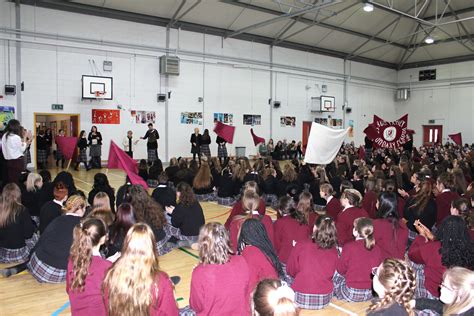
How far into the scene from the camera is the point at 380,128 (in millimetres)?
13164

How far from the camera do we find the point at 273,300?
219cm

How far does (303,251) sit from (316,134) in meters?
5.93

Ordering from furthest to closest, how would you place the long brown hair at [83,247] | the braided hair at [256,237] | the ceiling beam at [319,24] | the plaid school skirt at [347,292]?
the ceiling beam at [319,24] → the plaid school skirt at [347,292] → the braided hair at [256,237] → the long brown hair at [83,247]

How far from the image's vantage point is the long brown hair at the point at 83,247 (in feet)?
9.73

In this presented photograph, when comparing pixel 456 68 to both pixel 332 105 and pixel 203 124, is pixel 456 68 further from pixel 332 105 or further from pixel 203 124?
pixel 203 124

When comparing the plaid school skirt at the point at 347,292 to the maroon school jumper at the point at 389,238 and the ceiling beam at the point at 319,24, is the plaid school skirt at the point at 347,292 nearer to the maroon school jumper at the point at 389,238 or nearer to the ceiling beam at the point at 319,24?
the maroon school jumper at the point at 389,238

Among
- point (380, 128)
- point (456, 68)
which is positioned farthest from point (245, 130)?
point (456, 68)

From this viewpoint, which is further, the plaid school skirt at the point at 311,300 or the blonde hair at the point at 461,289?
the plaid school skirt at the point at 311,300

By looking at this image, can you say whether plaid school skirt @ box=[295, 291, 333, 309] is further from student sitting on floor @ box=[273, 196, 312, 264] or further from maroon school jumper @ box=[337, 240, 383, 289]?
student sitting on floor @ box=[273, 196, 312, 264]

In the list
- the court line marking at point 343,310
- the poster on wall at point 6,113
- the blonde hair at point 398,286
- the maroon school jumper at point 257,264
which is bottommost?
the court line marking at point 343,310

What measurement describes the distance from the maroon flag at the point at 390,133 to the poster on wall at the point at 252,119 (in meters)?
8.80

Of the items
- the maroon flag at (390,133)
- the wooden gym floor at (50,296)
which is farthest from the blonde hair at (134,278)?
the maroon flag at (390,133)

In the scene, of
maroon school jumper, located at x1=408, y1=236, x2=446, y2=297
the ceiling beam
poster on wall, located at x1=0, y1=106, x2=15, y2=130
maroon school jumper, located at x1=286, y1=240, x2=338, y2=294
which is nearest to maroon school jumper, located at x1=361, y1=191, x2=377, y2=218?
maroon school jumper, located at x1=408, y1=236, x2=446, y2=297

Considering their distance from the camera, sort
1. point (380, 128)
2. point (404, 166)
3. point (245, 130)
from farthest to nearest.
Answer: point (245, 130) → point (380, 128) → point (404, 166)
